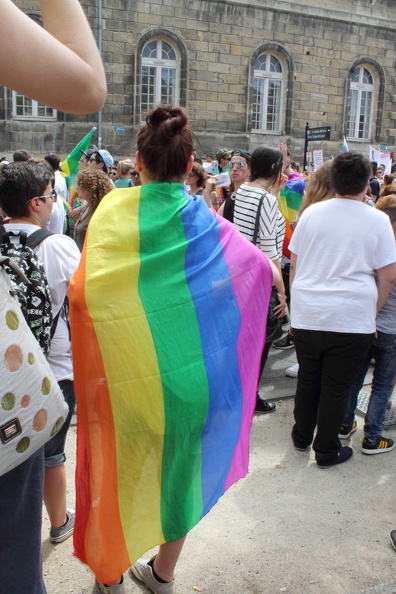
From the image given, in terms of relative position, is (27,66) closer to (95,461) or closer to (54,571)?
(95,461)

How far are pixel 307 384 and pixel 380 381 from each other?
616 millimetres

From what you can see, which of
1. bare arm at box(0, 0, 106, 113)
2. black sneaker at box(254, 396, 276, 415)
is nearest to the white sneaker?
black sneaker at box(254, 396, 276, 415)

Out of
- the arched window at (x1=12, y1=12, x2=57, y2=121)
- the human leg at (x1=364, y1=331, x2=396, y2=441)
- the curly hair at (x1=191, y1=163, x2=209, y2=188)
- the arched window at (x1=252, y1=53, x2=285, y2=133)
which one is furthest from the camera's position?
the arched window at (x1=252, y1=53, x2=285, y2=133)

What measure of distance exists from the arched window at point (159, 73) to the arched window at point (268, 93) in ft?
11.6

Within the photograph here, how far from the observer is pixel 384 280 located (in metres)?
3.70

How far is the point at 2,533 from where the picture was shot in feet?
5.33

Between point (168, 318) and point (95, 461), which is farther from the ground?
point (168, 318)

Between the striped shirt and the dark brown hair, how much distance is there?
2164 millimetres

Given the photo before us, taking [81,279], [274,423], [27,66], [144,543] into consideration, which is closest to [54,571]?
[144,543]

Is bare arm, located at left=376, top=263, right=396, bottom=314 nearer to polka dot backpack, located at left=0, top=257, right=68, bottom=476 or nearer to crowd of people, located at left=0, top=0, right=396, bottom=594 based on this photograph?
crowd of people, located at left=0, top=0, right=396, bottom=594

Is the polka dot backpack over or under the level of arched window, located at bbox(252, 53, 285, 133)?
under

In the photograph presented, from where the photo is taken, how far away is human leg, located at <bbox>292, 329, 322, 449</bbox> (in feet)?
12.5

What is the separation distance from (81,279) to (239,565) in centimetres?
172

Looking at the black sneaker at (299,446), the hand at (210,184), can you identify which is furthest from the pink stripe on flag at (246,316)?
the hand at (210,184)
